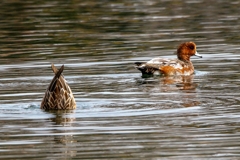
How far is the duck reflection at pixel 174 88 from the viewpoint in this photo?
42.7 ft

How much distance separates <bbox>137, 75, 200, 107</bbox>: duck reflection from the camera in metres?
13.0

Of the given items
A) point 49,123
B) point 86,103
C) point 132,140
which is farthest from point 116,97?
point 132,140

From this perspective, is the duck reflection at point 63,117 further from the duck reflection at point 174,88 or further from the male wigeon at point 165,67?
the male wigeon at point 165,67

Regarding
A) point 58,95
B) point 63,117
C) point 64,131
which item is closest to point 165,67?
point 58,95

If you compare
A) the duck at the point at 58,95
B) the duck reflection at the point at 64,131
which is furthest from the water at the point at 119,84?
the duck at the point at 58,95

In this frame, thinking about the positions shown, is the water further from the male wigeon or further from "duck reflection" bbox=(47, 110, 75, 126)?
the male wigeon

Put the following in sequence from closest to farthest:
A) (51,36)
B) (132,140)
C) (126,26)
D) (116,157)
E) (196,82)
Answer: (116,157) < (132,140) < (196,82) < (51,36) < (126,26)

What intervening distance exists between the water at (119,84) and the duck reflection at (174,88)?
0.05 ft

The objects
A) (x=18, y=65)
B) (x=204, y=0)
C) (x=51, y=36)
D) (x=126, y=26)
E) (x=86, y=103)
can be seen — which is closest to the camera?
(x=86, y=103)

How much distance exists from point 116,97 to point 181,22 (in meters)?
11.9

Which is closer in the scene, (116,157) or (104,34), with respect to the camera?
(116,157)

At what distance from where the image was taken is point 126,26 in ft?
79.7

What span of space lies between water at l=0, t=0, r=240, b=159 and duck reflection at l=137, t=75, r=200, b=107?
0.02 metres

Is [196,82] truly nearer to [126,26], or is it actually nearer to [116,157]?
[116,157]
